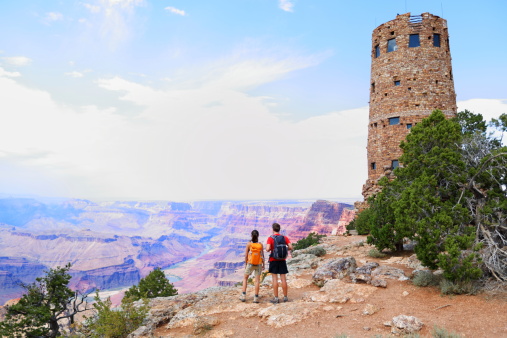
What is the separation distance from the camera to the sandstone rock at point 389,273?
1292 centimetres

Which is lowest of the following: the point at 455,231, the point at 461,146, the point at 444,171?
the point at 455,231

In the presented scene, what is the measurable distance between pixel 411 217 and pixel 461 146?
422 centimetres

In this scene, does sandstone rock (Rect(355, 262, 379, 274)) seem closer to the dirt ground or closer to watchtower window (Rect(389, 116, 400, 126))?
the dirt ground

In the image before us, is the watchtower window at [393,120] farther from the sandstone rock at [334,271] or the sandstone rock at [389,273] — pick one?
the sandstone rock at [389,273]

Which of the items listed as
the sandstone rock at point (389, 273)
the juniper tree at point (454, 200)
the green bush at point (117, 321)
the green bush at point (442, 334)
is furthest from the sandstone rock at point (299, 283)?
the green bush at point (442, 334)

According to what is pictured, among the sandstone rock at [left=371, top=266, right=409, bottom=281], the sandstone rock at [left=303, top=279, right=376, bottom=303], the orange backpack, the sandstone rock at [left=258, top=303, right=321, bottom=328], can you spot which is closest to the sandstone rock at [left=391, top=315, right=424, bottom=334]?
the sandstone rock at [left=303, top=279, right=376, bottom=303]

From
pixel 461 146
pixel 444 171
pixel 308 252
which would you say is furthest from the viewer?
pixel 308 252

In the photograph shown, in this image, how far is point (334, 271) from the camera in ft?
45.5

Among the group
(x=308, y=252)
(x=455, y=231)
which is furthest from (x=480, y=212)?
(x=308, y=252)

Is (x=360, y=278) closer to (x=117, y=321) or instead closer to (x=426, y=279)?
(x=426, y=279)

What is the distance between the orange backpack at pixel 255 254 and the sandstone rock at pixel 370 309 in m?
3.55

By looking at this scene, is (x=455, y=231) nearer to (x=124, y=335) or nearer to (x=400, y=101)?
(x=124, y=335)

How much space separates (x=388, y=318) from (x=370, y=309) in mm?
645

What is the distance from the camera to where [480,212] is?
1125 centimetres
